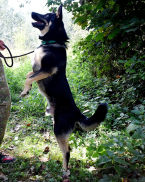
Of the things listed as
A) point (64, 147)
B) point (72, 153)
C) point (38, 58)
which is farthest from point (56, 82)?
point (72, 153)

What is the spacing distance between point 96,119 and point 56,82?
2.39 ft

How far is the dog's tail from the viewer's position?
209 cm

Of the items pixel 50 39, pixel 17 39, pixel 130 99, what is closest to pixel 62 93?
pixel 50 39

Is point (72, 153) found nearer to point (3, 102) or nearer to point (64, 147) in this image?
point (64, 147)

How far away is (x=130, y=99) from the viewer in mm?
3400

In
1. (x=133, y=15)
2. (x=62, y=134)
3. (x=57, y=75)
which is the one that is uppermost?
(x=133, y=15)

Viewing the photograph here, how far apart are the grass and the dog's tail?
0.81 ft

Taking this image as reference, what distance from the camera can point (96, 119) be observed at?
2.16 m

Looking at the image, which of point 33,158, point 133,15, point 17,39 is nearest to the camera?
point 133,15

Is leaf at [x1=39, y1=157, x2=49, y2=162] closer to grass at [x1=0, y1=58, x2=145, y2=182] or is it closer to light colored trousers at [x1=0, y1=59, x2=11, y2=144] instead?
grass at [x1=0, y1=58, x2=145, y2=182]

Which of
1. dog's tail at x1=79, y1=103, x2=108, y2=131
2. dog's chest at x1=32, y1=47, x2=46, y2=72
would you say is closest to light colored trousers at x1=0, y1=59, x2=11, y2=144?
dog's chest at x1=32, y1=47, x2=46, y2=72

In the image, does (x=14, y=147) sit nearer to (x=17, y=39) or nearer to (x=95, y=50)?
(x=95, y=50)

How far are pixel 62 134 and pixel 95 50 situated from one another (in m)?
1.93

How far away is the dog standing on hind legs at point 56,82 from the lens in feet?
7.14
